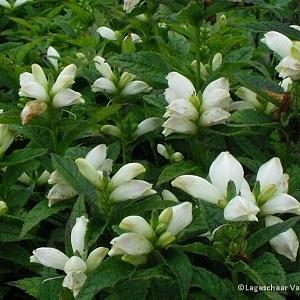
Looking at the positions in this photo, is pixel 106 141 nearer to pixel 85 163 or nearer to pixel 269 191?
pixel 85 163

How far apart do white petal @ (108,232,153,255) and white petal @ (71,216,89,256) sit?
151mm

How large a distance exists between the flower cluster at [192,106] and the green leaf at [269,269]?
0.48 meters

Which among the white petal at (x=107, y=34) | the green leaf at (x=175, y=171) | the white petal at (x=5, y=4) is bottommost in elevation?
the white petal at (x=5, y=4)

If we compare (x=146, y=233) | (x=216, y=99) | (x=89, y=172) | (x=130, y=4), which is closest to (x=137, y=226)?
(x=146, y=233)

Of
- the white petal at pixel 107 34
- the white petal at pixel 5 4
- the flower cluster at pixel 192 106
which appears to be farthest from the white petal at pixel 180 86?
the white petal at pixel 5 4

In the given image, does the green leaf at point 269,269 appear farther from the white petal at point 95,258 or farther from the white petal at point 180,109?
the white petal at point 180,109

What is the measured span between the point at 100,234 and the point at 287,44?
0.71 meters

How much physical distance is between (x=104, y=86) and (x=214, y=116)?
0.49 m

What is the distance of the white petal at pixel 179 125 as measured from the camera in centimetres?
186

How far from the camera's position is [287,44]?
6.23 feet

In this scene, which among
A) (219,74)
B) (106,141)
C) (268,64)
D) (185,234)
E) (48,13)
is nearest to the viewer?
(185,234)

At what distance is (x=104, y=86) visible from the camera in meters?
2.24

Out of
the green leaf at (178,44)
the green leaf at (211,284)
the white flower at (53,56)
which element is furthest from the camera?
the white flower at (53,56)

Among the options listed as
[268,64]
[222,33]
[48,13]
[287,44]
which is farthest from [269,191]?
[48,13]
